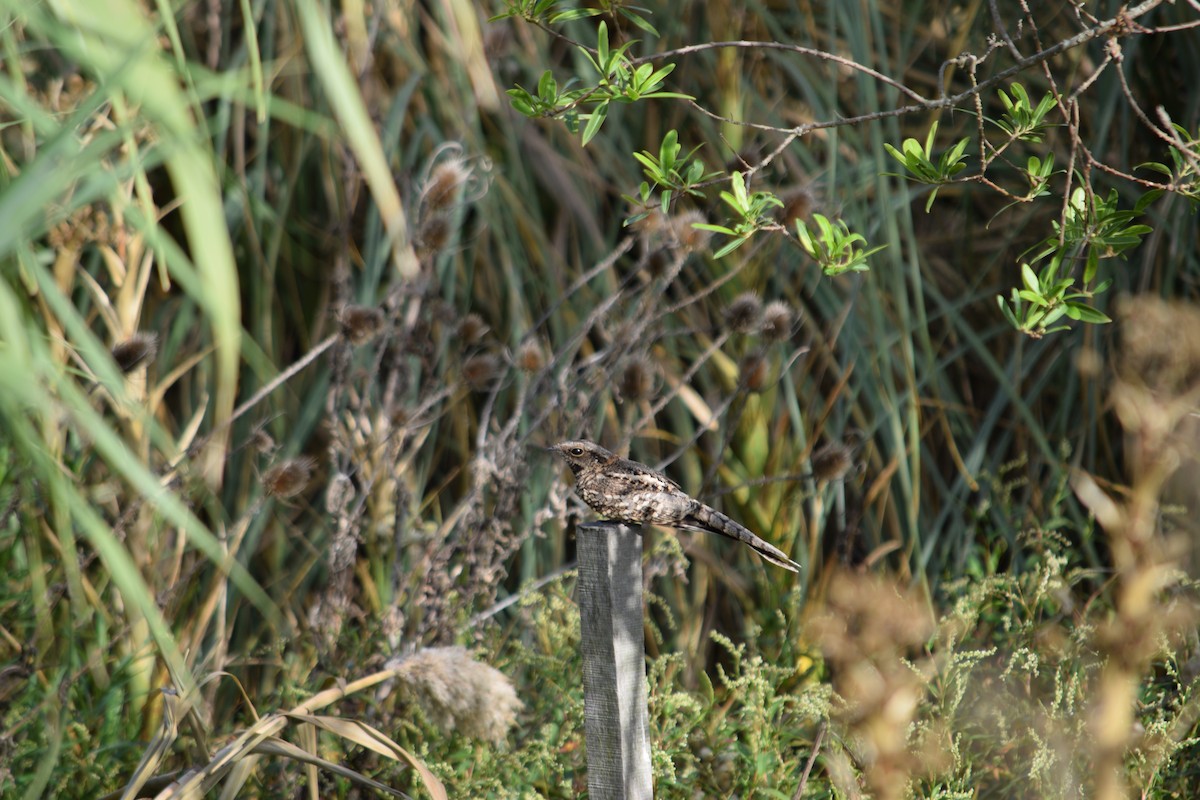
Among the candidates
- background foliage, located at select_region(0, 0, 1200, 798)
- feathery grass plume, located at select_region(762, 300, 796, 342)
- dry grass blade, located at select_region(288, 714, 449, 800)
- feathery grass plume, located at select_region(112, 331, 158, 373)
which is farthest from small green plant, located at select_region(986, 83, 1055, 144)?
feathery grass plume, located at select_region(112, 331, 158, 373)

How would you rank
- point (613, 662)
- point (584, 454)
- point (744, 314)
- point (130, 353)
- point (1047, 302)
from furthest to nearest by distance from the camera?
1. point (744, 314)
2. point (130, 353)
3. point (584, 454)
4. point (613, 662)
5. point (1047, 302)

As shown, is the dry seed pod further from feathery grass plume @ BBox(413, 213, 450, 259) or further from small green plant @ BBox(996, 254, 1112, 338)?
small green plant @ BBox(996, 254, 1112, 338)

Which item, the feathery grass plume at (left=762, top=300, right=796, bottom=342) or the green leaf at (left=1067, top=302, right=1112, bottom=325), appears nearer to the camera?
the green leaf at (left=1067, top=302, right=1112, bottom=325)

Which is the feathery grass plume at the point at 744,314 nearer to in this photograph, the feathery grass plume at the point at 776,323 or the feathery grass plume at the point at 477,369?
the feathery grass plume at the point at 776,323

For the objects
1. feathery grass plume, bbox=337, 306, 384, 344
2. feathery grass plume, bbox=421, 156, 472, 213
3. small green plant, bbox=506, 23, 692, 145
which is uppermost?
small green plant, bbox=506, 23, 692, 145

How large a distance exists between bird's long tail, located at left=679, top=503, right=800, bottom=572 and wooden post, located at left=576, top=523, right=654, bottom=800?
84 mm

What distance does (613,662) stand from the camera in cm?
138

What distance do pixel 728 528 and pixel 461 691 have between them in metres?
0.36

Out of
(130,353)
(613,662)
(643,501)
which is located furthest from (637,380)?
(130,353)

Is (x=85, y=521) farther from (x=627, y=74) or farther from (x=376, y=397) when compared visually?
Answer: (x=376, y=397)

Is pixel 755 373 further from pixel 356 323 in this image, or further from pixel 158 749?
pixel 158 749

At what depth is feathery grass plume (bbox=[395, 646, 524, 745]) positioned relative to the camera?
1.44m

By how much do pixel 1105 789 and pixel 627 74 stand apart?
0.85m

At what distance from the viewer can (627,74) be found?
131 centimetres
